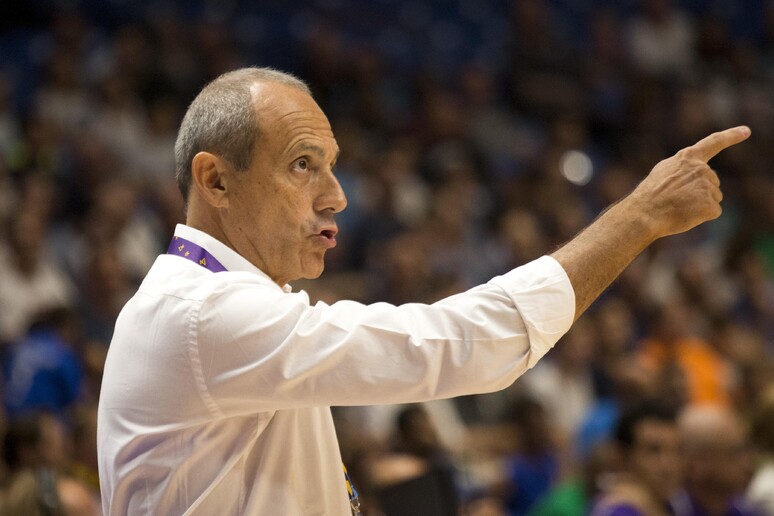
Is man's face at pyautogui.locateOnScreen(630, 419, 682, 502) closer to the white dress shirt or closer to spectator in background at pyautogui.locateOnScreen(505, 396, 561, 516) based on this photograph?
spectator in background at pyautogui.locateOnScreen(505, 396, 561, 516)

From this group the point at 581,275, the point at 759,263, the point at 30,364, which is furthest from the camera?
the point at 759,263

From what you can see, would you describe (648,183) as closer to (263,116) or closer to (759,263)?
(263,116)

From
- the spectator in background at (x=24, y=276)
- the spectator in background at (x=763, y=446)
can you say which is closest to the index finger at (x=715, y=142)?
the spectator in background at (x=763, y=446)

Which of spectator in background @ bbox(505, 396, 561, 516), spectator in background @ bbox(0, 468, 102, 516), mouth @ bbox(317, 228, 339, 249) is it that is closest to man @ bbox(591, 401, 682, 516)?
spectator in background @ bbox(505, 396, 561, 516)

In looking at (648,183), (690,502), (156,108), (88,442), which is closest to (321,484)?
(648,183)

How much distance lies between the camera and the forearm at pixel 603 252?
202 centimetres

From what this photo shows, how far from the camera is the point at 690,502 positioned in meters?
4.29

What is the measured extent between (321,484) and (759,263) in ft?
22.9

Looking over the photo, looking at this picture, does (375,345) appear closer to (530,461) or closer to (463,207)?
(530,461)

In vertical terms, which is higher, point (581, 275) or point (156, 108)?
point (156, 108)

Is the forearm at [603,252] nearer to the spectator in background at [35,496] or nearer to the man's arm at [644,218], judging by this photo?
the man's arm at [644,218]

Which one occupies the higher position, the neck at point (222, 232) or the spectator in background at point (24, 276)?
the spectator in background at point (24, 276)

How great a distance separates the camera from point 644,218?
2045 millimetres

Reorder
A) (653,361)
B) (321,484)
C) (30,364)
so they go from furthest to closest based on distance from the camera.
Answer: (653,361)
(30,364)
(321,484)
